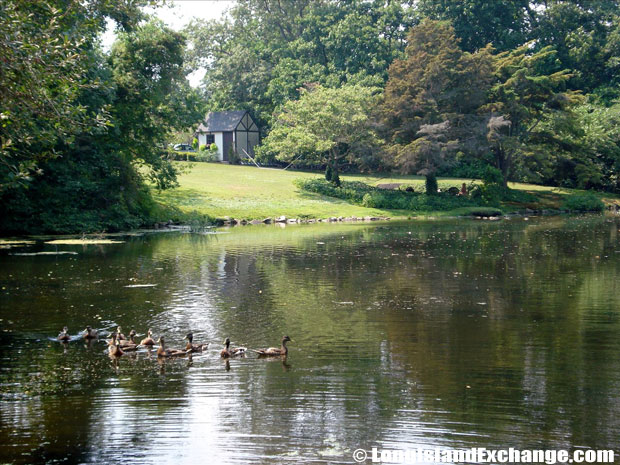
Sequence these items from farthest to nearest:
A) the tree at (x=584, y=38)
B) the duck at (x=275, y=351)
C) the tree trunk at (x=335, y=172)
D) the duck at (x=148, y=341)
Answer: the tree at (x=584, y=38), the tree trunk at (x=335, y=172), the duck at (x=148, y=341), the duck at (x=275, y=351)

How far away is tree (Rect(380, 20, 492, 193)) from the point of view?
167 feet

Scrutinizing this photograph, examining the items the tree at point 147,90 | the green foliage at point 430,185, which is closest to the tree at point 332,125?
the green foliage at point 430,185

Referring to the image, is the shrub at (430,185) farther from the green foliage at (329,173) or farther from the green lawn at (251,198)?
the green foliage at (329,173)

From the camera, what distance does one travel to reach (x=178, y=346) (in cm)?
1311

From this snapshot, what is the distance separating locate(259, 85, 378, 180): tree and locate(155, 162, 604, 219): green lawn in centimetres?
370

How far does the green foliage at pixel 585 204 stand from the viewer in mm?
53344

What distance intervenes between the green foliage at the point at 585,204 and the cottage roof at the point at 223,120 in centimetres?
3901

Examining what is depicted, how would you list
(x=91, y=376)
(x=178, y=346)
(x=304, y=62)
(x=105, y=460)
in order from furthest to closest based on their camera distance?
(x=304, y=62)
(x=178, y=346)
(x=91, y=376)
(x=105, y=460)

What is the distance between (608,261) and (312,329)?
49.6ft

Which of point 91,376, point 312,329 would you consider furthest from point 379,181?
point 91,376

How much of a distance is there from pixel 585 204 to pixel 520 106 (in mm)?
9579

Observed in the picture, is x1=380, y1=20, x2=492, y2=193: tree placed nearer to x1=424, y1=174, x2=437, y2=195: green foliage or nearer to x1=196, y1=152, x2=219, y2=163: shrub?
x1=424, y1=174, x2=437, y2=195: green foliage

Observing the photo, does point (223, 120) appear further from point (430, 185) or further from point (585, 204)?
point (585, 204)

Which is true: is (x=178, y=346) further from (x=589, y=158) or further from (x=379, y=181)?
(x=589, y=158)
